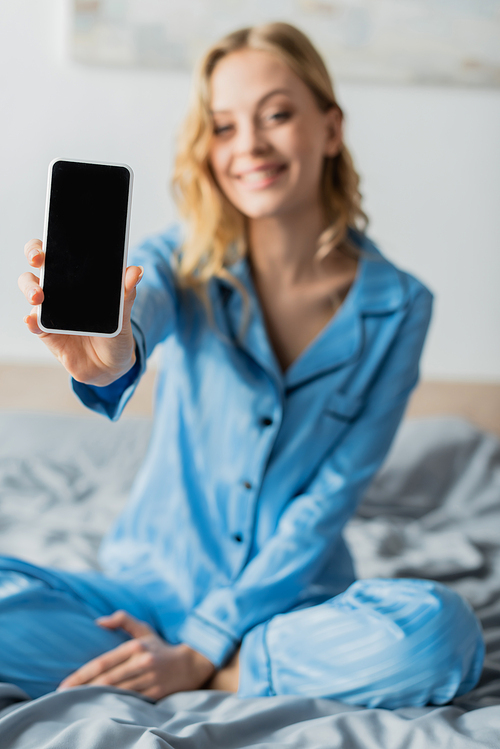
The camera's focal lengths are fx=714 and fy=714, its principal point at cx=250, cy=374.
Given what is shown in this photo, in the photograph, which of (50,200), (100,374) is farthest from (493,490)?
(50,200)

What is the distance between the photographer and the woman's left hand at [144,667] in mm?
875

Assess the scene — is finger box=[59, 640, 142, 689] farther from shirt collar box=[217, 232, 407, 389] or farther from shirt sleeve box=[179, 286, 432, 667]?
shirt collar box=[217, 232, 407, 389]

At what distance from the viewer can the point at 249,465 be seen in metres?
1.04

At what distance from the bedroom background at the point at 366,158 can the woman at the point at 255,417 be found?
930 millimetres

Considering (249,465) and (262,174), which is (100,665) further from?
(262,174)

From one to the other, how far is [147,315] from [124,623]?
415mm

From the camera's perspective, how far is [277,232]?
1.08 m

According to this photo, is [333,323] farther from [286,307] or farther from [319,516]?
[319,516]

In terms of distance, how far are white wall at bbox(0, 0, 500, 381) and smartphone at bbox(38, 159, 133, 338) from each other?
4.72 feet

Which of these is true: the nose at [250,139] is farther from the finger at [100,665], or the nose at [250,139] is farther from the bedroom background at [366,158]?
the bedroom background at [366,158]

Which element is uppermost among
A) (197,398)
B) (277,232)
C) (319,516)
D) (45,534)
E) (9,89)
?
(9,89)

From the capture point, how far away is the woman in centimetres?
90

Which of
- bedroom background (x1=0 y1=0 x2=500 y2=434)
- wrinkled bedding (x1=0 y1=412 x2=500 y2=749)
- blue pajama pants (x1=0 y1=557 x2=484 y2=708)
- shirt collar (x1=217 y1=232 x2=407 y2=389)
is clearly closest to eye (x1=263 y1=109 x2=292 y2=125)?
shirt collar (x1=217 y1=232 x2=407 y2=389)

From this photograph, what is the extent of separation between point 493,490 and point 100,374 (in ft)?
4.15
